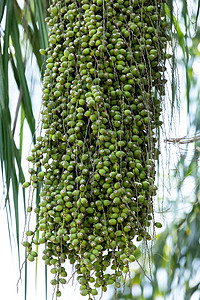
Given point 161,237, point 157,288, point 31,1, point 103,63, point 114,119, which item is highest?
point 31,1

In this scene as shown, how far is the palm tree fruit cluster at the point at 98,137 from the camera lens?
2.91 ft

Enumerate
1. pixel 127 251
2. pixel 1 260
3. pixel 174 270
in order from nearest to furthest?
pixel 127 251 → pixel 174 270 → pixel 1 260

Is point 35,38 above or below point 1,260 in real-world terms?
above

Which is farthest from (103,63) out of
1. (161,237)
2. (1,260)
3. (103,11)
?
(1,260)

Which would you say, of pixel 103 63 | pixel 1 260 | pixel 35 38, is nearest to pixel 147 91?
pixel 103 63

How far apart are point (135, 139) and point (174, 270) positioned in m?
1.04

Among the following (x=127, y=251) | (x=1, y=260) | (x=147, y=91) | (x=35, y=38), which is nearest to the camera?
(x=127, y=251)

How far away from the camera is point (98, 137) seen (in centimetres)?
90

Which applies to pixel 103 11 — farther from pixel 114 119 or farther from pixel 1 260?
pixel 1 260

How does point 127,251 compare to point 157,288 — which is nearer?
point 127,251

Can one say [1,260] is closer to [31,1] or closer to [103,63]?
[31,1]

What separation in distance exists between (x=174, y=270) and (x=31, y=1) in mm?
1183

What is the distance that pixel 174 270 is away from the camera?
1.80 metres

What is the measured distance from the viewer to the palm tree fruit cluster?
89 cm
